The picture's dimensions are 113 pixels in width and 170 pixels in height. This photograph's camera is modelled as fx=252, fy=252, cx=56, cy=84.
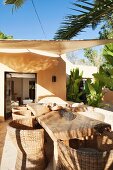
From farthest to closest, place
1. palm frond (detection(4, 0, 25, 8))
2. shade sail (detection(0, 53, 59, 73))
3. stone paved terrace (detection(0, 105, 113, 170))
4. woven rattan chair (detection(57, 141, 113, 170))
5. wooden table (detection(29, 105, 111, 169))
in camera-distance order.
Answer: shade sail (detection(0, 53, 59, 73)), stone paved terrace (detection(0, 105, 113, 170)), palm frond (detection(4, 0, 25, 8)), wooden table (detection(29, 105, 111, 169)), woven rattan chair (detection(57, 141, 113, 170))

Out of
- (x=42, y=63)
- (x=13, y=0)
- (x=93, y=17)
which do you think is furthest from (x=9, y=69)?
(x=93, y=17)

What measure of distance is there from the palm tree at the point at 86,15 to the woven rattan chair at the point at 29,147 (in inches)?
81.3

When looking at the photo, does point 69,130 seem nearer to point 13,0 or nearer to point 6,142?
point 13,0

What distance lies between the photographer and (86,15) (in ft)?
15.1

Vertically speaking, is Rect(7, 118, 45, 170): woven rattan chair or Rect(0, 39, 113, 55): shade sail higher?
Rect(0, 39, 113, 55): shade sail

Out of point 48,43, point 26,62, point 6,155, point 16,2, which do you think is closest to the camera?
point 16,2

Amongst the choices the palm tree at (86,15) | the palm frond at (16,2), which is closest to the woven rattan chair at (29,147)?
the palm tree at (86,15)

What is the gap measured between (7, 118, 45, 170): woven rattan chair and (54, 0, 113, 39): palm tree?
2.07 m

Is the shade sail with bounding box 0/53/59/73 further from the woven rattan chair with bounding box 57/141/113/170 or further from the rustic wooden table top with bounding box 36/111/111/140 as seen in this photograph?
the woven rattan chair with bounding box 57/141/113/170

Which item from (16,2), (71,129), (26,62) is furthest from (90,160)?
(26,62)

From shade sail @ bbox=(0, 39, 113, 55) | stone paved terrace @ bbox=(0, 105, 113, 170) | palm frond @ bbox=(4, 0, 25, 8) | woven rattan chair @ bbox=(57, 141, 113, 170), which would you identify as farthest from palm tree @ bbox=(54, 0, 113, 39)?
stone paved terrace @ bbox=(0, 105, 113, 170)

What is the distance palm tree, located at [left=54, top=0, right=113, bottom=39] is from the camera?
14.3ft

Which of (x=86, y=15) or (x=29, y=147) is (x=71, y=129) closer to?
(x=29, y=147)

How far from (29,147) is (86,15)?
262cm
